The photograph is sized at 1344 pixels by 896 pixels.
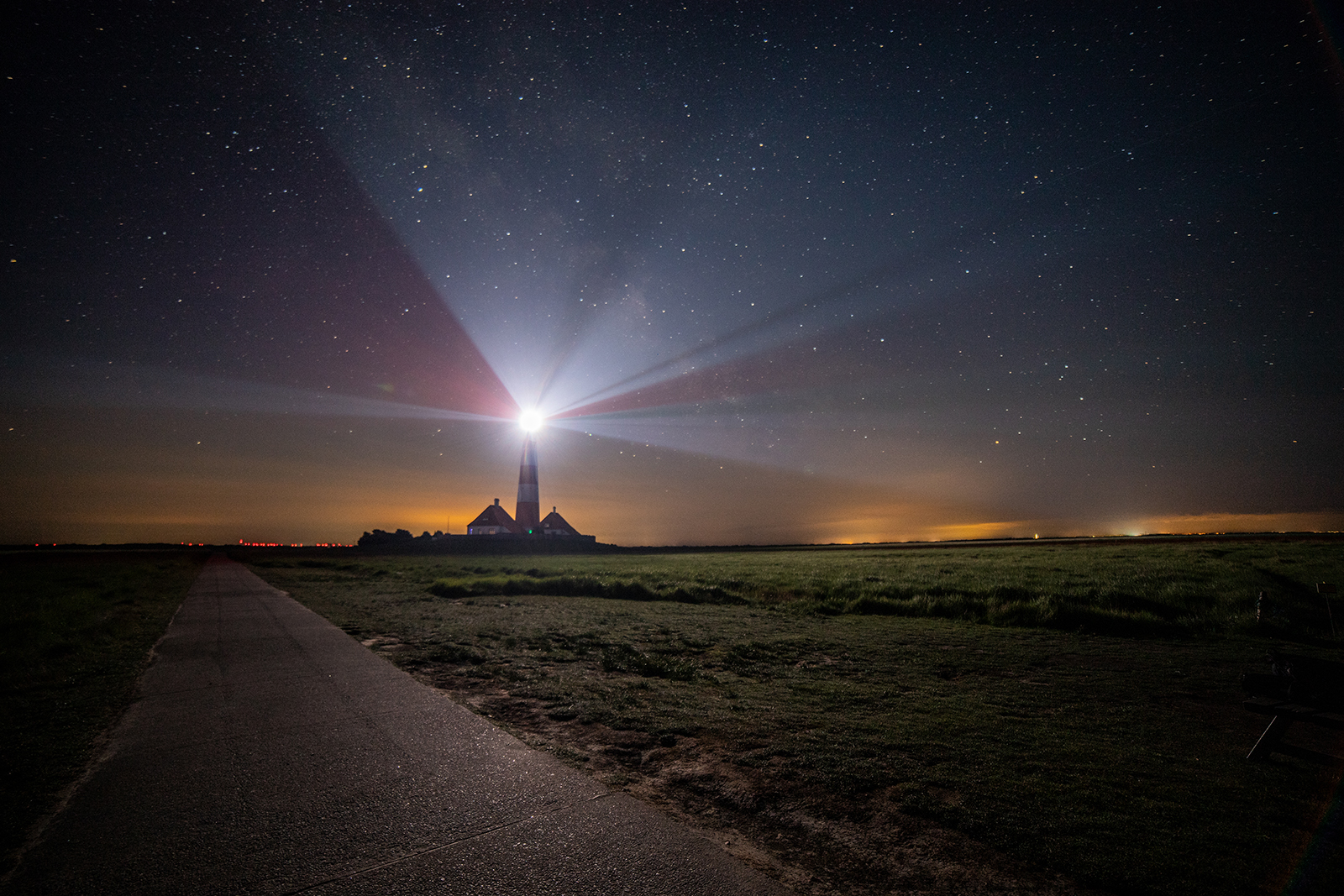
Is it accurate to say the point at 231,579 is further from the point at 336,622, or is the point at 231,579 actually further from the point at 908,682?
the point at 908,682

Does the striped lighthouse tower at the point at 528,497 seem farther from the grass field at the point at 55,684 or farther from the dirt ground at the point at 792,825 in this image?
the dirt ground at the point at 792,825

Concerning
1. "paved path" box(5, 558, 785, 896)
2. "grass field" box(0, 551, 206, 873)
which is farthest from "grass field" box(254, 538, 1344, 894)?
"grass field" box(0, 551, 206, 873)

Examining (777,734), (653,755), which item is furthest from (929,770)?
(653,755)

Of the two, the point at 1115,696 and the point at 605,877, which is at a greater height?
the point at 605,877

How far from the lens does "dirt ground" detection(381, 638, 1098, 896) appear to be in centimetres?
289

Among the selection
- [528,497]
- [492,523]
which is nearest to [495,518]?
[492,523]

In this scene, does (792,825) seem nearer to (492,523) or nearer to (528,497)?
(528,497)

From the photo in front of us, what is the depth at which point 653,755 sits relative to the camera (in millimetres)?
4688

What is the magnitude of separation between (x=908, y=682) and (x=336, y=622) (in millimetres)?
11935

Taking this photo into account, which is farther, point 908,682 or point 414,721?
point 908,682

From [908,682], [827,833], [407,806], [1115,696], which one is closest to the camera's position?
[827,833]

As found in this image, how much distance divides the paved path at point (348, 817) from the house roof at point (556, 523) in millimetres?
78738

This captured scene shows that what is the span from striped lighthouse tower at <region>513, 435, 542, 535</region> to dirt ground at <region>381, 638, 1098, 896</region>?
69.8 meters

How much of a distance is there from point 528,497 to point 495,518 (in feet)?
31.7
